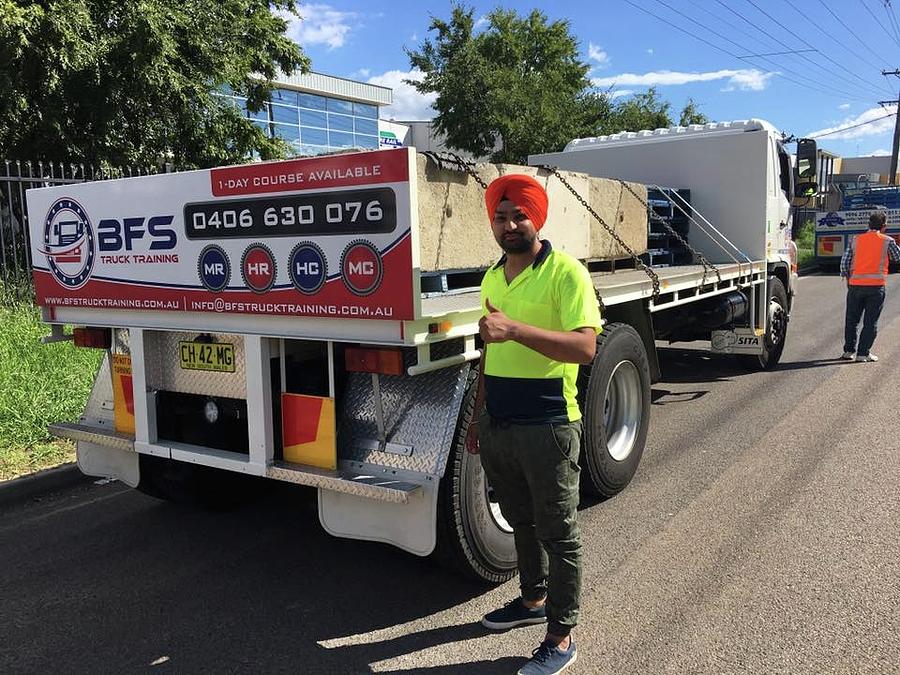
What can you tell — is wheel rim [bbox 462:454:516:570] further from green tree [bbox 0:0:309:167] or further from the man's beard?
green tree [bbox 0:0:309:167]

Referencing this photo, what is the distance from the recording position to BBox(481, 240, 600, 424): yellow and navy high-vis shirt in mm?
2523

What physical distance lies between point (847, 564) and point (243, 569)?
9.80 feet

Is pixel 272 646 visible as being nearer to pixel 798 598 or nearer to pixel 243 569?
pixel 243 569

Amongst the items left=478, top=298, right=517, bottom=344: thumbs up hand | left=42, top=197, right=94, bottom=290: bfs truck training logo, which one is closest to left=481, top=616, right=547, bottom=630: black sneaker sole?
left=478, top=298, right=517, bottom=344: thumbs up hand

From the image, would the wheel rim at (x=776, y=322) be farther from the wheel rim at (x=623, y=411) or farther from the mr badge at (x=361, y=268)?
the mr badge at (x=361, y=268)

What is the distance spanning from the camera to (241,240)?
330 cm

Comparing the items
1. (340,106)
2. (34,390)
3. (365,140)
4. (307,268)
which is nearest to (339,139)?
(340,106)

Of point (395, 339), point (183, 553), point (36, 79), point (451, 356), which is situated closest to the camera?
point (395, 339)

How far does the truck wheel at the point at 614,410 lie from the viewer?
4020 millimetres

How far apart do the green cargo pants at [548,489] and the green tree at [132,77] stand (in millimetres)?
8947

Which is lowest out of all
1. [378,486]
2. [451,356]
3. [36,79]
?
[378,486]

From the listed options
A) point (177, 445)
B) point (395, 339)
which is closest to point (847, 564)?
point (395, 339)

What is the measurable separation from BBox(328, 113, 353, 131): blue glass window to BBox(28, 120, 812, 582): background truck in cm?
4253

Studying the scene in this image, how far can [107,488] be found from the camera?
4957 mm
